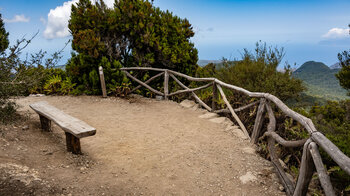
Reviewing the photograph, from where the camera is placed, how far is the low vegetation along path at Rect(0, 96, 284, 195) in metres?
3.56

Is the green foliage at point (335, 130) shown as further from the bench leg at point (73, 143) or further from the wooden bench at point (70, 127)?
the bench leg at point (73, 143)

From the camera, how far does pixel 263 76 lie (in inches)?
298

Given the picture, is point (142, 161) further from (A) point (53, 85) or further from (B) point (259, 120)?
(A) point (53, 85)

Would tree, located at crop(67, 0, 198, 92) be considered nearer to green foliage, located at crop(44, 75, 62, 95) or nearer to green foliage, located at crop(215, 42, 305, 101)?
green foliage, located at crop(44, 75, 62, 95)

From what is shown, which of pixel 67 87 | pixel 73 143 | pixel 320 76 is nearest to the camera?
→ pixel 73 143

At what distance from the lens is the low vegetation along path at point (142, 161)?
11.7 feet

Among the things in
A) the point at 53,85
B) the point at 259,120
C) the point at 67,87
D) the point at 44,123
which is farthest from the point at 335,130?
the point at 53,85

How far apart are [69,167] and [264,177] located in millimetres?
3044

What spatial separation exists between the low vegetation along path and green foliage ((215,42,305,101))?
1.67m

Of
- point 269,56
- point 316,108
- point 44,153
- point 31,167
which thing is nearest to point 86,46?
point 44,153

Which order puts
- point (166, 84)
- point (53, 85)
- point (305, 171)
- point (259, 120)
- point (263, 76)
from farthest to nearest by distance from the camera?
point (53, 85) < point (166, 84) < point (263, 76) < point (259, 120) < point (305, 171)

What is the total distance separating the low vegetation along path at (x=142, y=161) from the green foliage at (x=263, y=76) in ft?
5.49

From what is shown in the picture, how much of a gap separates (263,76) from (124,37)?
16.5 feet

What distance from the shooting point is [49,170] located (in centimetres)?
370
